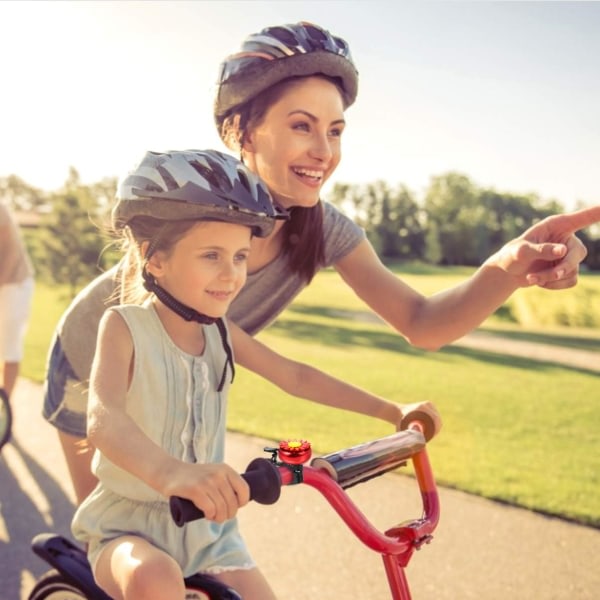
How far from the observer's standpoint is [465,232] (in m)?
42.7

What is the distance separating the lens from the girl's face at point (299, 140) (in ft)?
9.19

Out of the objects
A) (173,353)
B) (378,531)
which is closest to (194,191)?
(173,353)

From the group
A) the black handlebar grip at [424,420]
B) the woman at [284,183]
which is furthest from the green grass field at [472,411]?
the black handlebar grip at [424,420]

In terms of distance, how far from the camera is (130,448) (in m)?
1.96

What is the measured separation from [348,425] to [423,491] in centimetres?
526

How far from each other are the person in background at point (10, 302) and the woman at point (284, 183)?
3.22 metres

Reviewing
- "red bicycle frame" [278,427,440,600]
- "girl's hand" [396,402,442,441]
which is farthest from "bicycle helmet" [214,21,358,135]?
"red bicycle frame" [278,427,440,600]

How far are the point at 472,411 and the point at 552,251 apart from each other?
609cm

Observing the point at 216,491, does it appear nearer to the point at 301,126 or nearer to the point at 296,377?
the point at 296,377

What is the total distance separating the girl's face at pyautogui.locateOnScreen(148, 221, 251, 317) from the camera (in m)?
2.29

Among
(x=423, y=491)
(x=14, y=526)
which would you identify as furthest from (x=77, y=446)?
(x=14, y=526)

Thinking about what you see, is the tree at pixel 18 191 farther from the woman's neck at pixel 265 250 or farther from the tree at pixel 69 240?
the woman's neck at pixel 265 250

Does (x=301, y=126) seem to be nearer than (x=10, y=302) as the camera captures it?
Yes

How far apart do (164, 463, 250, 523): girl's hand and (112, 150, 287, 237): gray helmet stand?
81 centimetres
